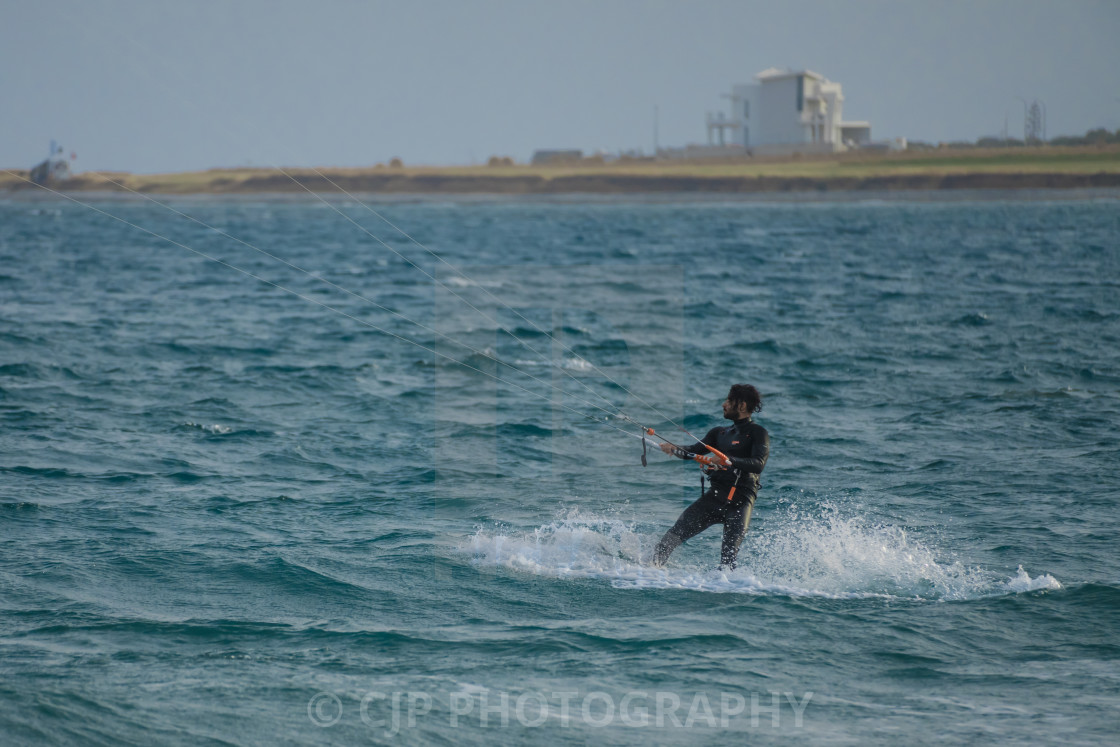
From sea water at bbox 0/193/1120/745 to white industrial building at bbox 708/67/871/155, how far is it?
12505 centimetres

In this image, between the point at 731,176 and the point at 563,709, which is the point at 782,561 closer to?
the point at 563,709

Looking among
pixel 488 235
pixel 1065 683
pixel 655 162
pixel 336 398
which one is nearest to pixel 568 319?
pixel 336 398

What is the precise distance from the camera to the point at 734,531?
31.5ft

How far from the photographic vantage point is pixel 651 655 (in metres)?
8.05

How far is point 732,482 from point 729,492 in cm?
15

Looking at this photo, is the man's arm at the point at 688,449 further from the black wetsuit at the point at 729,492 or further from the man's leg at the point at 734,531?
the man's leg at the point at 734,531

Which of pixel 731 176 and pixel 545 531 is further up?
pixel 731 176

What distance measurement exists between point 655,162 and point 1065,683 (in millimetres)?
151105

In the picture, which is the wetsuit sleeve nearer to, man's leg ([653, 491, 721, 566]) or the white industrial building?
man's leg ([653, 491, 721, 566])

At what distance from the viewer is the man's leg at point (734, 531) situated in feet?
31.5

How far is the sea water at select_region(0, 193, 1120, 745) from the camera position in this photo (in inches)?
289

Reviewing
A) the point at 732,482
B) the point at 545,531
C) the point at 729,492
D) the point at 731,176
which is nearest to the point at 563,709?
the point at 729,492

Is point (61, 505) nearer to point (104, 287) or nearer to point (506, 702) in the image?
point (506, 702)

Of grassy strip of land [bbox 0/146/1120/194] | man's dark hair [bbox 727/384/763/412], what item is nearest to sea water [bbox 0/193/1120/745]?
man's dark hair [bbox 727/384/763/412]
